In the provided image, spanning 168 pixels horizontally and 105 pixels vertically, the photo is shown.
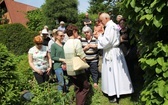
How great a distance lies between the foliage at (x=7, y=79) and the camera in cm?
567

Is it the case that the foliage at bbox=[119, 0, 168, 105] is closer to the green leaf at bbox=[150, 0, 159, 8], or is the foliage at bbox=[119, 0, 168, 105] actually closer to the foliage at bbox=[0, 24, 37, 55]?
the green leaf at bbox=[150, 0, 159, 8]

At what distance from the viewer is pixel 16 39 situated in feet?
53.4

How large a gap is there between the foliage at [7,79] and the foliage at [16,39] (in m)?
10.5

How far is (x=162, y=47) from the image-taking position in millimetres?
3727

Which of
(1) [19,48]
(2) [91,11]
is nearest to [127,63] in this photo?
(1) [19,48]

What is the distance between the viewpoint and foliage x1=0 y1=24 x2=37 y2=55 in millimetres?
16281

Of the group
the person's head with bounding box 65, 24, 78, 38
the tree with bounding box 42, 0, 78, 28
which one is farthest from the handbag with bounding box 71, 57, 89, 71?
the tree with bounding box 42, 0, 78, 28

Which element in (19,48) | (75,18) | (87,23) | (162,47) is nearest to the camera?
A: (162,47)

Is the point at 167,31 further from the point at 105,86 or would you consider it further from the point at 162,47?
the point at 105,86

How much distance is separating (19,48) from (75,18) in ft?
20.9

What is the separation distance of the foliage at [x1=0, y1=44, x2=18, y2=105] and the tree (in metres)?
15.3

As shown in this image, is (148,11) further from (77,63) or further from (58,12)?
(58,12)

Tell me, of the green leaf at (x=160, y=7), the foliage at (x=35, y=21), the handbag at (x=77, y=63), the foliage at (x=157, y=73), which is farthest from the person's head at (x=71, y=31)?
the foliage at (x=35, y=21)

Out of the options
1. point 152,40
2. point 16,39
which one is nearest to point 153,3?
point 152,40
